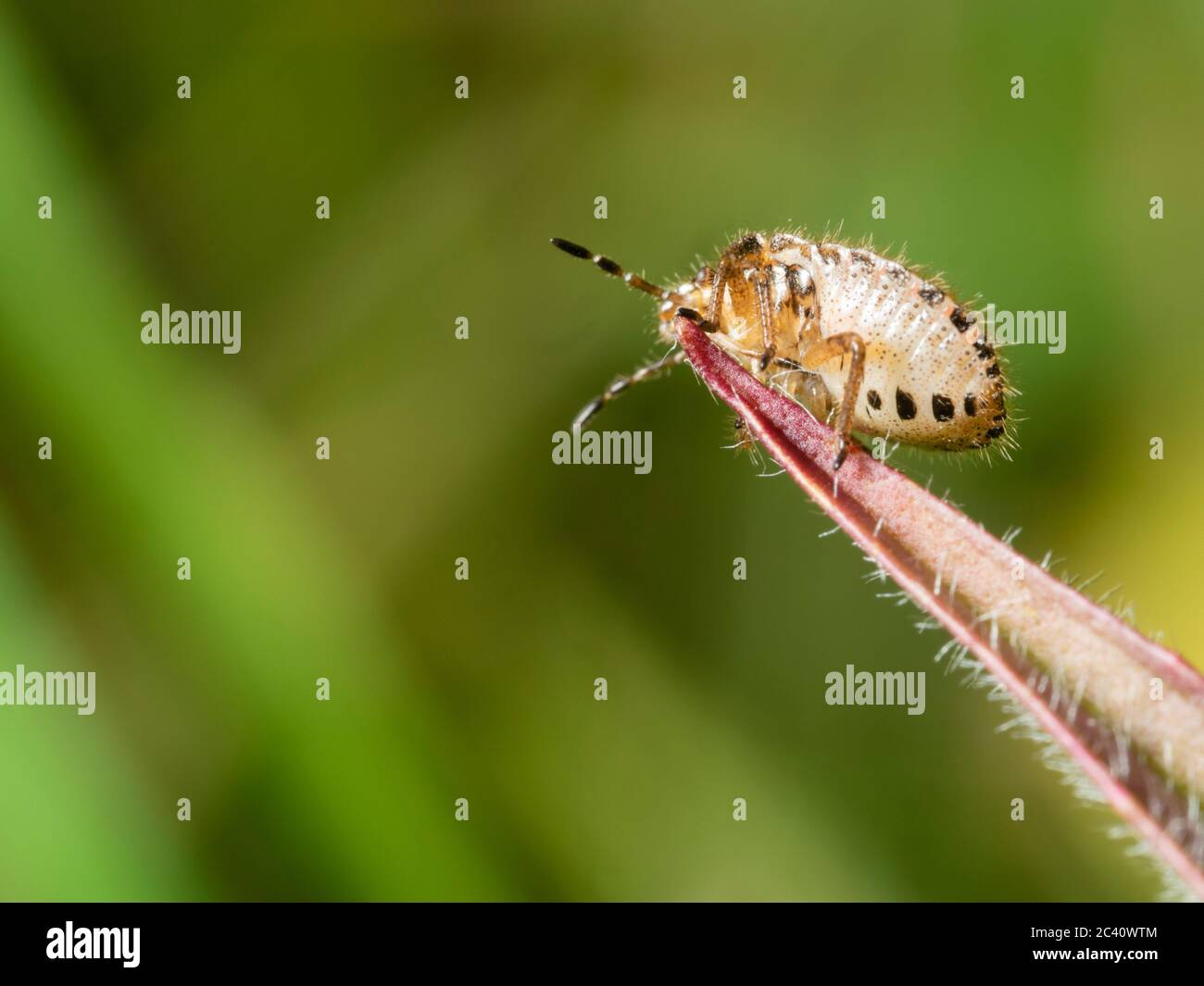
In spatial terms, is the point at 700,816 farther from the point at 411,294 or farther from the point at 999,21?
the point at 999,21

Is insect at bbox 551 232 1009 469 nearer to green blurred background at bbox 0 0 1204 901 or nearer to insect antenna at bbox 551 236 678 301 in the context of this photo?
insect antenna at bbox 551 236 678 301

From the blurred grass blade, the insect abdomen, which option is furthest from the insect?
the blurred grass blade

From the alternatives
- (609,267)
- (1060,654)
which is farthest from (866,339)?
(1060,654)

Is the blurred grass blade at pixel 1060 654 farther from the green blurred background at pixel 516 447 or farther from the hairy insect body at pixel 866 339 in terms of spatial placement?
the green blurred background at pixel 516 447

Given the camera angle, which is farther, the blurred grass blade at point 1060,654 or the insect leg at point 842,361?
the insect leg at point 842,361

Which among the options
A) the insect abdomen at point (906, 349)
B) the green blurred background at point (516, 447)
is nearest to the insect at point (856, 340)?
the insect abdomen at point (906, 349)

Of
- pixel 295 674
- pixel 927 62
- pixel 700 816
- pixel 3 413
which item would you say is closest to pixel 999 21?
pixel 927 62
